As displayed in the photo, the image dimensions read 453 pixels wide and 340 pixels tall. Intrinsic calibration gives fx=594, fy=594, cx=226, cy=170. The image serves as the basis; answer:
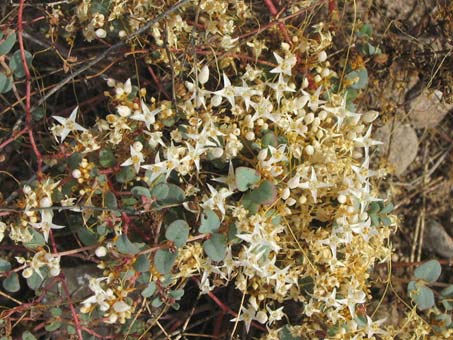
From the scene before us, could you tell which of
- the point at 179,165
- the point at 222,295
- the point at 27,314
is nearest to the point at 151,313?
the point at 222,295

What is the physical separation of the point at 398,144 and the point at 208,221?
3.50 ft

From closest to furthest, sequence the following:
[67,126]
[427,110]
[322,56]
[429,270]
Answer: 1. [67,126]
2. [322,56]
3. [429,270]
4. [427,110]

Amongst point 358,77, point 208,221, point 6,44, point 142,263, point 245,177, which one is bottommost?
point 142,263

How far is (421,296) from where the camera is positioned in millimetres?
1974

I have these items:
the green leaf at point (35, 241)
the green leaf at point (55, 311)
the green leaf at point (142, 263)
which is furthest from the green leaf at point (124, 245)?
the green leaf at point (55, 311)

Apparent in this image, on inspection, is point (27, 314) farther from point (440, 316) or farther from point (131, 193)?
point (440, 316)

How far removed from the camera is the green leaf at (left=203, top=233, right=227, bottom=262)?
66.4 inches

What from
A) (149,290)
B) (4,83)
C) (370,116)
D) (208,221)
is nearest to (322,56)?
(370,116)

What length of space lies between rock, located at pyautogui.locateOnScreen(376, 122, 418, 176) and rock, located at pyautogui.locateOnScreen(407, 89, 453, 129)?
0.16ft

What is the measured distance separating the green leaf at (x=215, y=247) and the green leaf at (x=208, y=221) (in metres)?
0.03

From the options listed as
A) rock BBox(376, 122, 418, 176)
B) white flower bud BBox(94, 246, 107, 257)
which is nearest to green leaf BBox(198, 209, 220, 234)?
white flower bud BBox(94, 246, 107, 257)

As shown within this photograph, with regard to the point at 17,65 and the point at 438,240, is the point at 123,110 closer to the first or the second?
the point at 17,65

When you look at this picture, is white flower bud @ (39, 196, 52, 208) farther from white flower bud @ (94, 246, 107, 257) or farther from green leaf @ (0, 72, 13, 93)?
green leaf @ (0, 72, 13, 93)

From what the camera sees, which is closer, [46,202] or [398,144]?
[46,202]
